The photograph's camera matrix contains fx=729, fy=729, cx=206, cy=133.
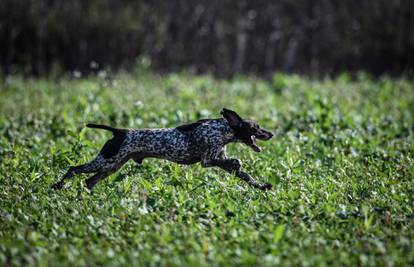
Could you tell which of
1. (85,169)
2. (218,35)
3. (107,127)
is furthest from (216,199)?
(218,35)

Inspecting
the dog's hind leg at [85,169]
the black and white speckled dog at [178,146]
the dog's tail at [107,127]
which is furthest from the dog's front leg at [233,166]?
the dog's hind leg at [85,169]

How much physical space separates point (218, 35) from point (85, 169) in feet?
63.5

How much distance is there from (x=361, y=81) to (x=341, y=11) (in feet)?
24.9

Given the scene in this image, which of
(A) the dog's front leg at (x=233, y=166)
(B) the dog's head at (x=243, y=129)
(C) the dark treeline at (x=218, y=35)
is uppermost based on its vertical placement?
(B) the dog's head at (x=243, y=129)

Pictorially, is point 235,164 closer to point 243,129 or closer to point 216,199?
point 243,129

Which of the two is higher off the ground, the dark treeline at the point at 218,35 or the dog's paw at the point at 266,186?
the dog's paw at the point at 266,186

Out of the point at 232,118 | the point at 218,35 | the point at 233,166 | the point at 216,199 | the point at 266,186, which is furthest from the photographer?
the point at 218,35

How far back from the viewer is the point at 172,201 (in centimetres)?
730

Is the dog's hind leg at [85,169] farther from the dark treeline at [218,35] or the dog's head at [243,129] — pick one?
the dark treeline at [218,35]

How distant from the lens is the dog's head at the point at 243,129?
8508mm

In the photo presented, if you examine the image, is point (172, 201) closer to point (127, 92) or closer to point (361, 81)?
point (127, 92)

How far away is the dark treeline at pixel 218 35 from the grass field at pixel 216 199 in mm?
10261

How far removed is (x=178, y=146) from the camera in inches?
331

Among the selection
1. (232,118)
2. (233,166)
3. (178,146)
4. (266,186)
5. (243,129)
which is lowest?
(266,186)
